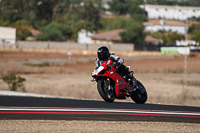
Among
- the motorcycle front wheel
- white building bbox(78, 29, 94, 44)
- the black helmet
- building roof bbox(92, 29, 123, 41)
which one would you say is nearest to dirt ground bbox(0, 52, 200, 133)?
the motorcycle front wheel

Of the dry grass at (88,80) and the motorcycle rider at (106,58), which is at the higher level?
the motorcycle rider at (106,58)

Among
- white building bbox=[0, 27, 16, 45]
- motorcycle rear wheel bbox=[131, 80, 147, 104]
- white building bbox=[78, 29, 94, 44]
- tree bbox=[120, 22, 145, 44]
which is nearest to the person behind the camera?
motorcycle rear wheel bbox=[131, 80, 147, 104]

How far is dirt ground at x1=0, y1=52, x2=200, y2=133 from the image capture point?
Result: 10.0 meters

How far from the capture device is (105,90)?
13938 millimetres

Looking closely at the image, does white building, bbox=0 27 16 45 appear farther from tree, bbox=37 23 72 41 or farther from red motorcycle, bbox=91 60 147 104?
red motorcycle, bbox=91 60 147 104

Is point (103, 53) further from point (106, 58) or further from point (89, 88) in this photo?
point (89, 88)

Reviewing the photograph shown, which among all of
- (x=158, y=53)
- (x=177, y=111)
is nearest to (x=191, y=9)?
(x=158, y=53)

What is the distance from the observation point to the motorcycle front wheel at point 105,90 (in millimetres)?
13727

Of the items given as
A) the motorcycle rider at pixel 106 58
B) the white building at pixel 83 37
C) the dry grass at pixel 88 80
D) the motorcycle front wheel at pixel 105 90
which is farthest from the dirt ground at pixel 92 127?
the white building at pixel 83 37

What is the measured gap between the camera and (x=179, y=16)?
176000 millimetres

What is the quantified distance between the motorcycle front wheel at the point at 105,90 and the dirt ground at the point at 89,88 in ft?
10.2

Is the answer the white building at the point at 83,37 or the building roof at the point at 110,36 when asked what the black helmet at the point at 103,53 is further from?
the white building at the point at 83,37

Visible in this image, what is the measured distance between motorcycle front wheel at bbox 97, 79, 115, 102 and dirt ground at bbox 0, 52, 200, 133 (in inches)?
123

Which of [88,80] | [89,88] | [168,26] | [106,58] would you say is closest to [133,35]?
[168,26]
